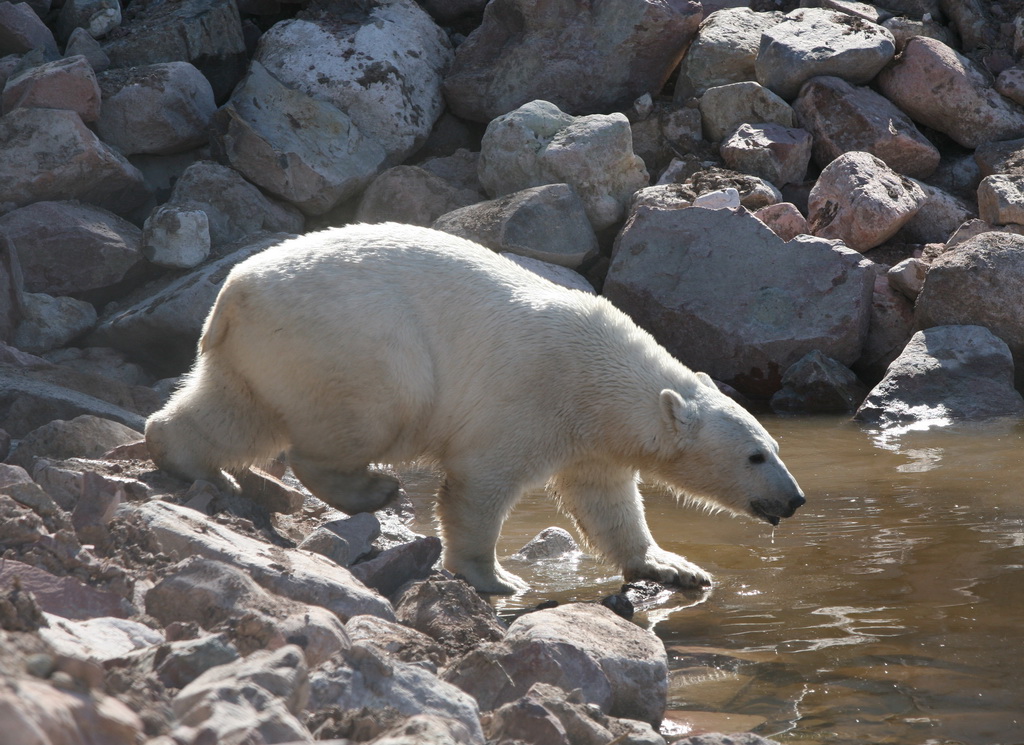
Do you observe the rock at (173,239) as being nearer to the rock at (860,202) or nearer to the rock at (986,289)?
the rock at (860,202)

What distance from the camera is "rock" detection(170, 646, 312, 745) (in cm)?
272

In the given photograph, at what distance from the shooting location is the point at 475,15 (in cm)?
1731

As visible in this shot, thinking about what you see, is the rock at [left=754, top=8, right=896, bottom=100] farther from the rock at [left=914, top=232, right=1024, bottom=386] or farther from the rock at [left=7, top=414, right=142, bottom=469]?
the rock at [left=7, top=414, right=142, bottom=469]

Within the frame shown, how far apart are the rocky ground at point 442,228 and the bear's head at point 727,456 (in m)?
1.17

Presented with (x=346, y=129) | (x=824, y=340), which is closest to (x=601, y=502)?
(x=824, y=340)

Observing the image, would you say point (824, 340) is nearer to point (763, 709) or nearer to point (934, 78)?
point (934, 78)

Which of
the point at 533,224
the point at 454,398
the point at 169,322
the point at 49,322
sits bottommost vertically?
the point at 49,322

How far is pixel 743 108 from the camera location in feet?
48.5

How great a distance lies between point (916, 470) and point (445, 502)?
14.6ft

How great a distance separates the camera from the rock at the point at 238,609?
3850 millimetres

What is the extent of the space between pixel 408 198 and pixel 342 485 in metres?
7.55

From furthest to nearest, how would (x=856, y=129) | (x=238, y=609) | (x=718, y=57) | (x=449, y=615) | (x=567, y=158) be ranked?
(x=718, y=57) → (x=856, y=129) → (x=567, y=158) → (x=449, y=615) → (x=238, y=609)

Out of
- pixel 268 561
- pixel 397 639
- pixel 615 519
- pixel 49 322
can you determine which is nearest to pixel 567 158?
pixel 49 322

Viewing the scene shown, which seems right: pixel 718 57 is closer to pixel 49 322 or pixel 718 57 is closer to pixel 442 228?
pixel 442 228
